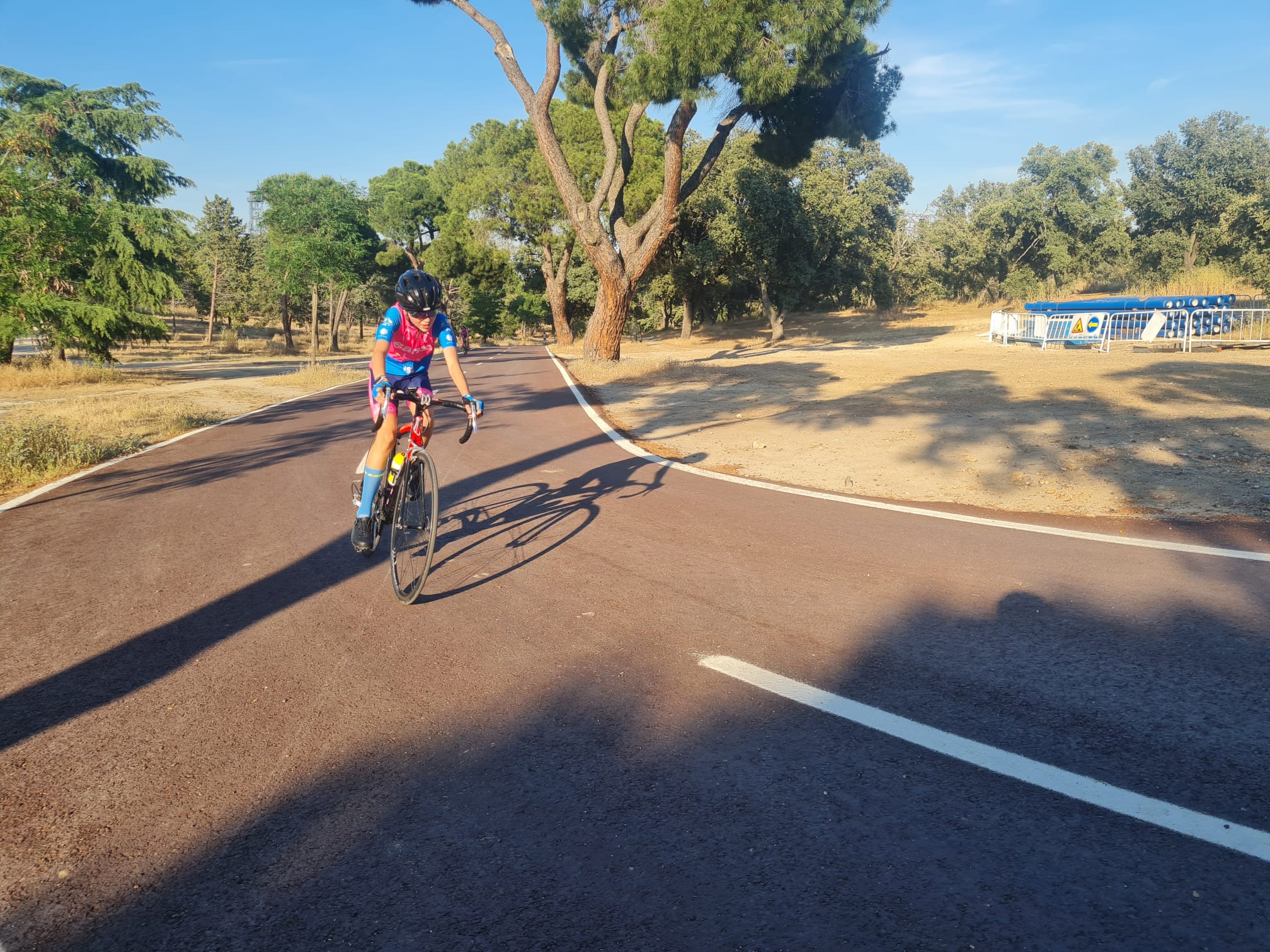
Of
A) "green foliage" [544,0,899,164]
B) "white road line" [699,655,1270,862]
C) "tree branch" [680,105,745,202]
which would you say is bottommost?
"white road line" [699,655,1270,862]

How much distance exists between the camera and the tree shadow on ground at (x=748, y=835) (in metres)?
2.46

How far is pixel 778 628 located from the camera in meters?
4.84

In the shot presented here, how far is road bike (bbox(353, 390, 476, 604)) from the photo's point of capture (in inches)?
221

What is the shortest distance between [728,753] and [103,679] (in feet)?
10.4

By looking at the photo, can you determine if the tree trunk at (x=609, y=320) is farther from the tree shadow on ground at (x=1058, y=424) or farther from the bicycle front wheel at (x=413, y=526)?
the bicycle front wheel at (x=413, y=526)

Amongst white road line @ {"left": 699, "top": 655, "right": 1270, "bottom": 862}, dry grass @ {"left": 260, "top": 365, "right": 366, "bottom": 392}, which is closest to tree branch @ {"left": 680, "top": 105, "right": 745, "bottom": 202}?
dry grass @ {"left": 260, "top": 365, "right": 366, "bottom": 392}

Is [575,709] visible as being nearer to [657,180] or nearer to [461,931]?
[461,931]

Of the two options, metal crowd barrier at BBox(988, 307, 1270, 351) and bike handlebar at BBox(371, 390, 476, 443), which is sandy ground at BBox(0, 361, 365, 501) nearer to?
bike handlebar at BBox(371, 390, 476, 443)

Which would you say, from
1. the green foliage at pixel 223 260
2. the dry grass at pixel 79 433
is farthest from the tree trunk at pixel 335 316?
the dry grass at pixel 79 433

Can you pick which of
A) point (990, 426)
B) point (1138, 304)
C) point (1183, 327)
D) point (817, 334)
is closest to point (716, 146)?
point (990, 426)

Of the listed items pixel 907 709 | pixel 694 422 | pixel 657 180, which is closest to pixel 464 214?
pixel 657 180

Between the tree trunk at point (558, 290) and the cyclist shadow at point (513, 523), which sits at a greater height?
the tree trunk at point (558, 290)

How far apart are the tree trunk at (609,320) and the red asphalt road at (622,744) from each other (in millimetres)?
20106

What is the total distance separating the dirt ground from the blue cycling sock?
501cm
